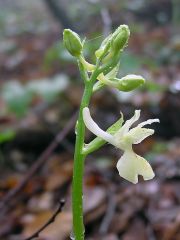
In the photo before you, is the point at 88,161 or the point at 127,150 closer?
the point at 127,150

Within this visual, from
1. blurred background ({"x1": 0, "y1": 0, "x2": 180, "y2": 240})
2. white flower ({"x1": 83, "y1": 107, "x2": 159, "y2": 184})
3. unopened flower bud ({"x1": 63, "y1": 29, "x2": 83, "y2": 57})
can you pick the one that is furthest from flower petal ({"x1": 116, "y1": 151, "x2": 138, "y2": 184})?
blurred background ({"x1": 0, "y1": 0, "x2": 180, "y2": 240})

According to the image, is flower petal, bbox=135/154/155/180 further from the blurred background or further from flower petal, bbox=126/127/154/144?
the blurred background

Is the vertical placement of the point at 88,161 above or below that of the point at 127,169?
below

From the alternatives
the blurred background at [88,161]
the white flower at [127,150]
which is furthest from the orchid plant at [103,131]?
the blurred background at [88,161]

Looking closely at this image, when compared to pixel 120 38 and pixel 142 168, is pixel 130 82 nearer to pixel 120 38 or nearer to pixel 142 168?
pixel 120 38

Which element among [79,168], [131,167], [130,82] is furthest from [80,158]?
[130,82]

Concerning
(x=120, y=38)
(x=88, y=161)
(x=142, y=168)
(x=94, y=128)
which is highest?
(x=120, y=38)

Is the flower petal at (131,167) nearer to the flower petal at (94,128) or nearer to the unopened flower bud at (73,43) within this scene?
the flower petal at (94,128)
